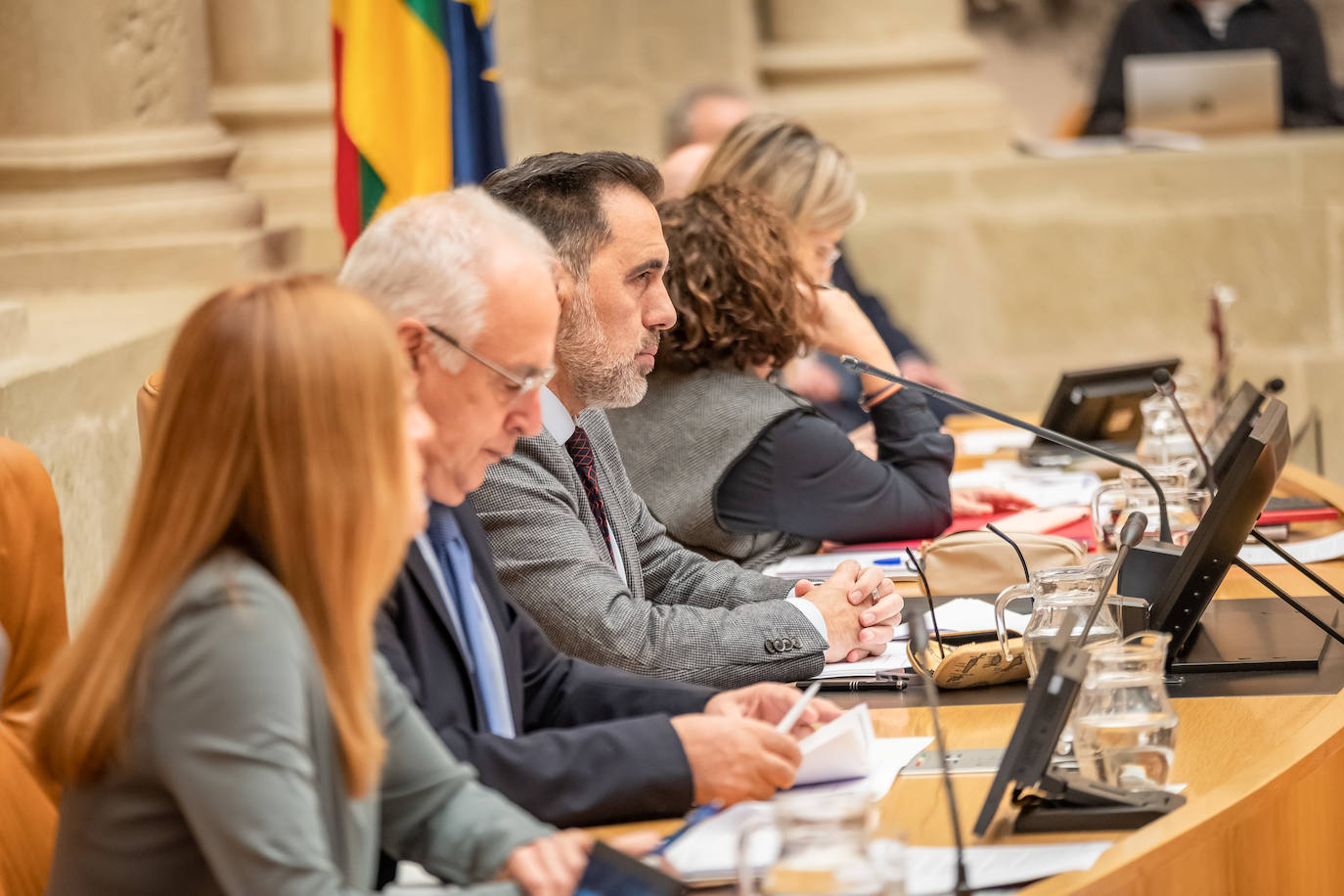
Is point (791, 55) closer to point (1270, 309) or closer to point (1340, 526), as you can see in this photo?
point (1270, 309)

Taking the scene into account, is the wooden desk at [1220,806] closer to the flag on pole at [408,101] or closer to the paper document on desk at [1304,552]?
the paper document on desk at [1304,552]

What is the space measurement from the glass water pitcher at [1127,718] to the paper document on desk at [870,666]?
48cm

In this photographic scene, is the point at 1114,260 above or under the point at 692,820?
under

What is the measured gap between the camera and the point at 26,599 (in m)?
1.79

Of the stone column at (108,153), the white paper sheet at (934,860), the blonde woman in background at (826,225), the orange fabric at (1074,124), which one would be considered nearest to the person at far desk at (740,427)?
the blonde woman in background at (826,225)

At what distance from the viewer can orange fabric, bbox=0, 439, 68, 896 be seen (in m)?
1.66

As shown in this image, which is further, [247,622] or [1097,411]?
[1097,411]

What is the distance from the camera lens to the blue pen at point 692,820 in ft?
4.90

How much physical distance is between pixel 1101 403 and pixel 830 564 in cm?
120

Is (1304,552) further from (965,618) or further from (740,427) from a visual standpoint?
(740,427)

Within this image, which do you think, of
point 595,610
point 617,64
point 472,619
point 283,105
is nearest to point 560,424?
point 595,610

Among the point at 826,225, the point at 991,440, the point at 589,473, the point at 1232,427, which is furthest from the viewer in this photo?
the point at 991,440

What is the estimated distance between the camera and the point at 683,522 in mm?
2750

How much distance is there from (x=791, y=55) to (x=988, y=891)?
488 centimetres
